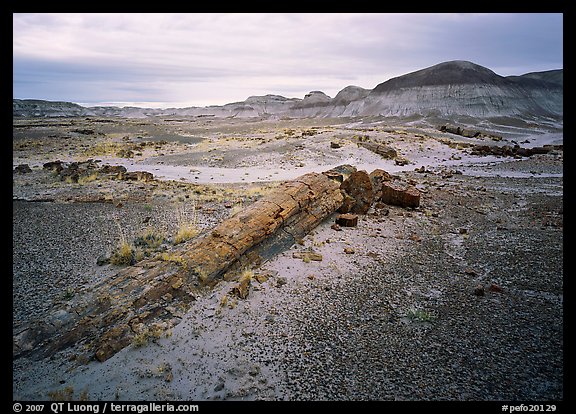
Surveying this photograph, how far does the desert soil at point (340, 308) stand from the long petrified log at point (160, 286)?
0.26m

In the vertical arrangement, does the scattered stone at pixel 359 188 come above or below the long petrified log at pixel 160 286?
above

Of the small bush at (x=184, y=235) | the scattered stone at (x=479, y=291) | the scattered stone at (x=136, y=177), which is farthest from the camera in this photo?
the scattered stone at (x=136, y=177)

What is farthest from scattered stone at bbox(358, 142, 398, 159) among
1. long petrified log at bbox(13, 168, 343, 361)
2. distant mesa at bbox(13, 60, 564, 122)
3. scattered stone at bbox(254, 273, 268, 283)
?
distant mesa at bbox(13, 60, 564, 122)

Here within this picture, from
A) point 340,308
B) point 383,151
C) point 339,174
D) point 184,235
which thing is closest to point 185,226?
point 184,235

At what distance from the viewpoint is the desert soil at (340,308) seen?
13.9 feet

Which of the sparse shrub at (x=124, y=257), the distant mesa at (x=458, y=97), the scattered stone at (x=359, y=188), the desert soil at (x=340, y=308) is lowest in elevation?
the desert soil at (x=340, y=308)

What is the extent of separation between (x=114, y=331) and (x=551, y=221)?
1259 centimetres

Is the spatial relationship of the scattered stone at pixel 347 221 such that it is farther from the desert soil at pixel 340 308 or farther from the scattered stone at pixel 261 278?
the scattered stone at pixel 261 278

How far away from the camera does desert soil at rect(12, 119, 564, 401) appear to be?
4.24 m

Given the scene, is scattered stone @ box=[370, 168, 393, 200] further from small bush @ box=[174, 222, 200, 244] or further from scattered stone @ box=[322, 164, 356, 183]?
small bush @ box=[174, 222, 200, 244]

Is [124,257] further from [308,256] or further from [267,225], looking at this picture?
[308,256]

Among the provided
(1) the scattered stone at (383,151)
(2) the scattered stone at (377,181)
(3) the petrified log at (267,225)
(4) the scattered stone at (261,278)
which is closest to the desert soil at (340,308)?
(4) the scattered stone at (261,278)

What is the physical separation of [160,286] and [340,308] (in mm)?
3257

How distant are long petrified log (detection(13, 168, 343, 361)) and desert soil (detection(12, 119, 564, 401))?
257 millimetres
